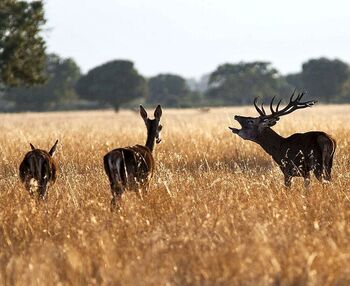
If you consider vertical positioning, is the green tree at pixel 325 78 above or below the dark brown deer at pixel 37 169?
above

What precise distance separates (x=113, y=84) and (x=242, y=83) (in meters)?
22.6

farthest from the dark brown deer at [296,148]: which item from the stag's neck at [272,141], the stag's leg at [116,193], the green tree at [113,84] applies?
the green tree at [113,84]

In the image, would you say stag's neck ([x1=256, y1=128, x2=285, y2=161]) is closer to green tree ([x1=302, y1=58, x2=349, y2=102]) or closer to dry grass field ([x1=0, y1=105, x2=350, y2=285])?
dry grass field ([x1=0, y1=105, x2=350, y2=285])

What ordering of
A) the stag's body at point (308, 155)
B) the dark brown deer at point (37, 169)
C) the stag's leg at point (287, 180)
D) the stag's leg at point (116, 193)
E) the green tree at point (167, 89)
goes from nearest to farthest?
the stag's leg at point (116, 193)
the dark brown deer at point (37, 169)
the stag's leg at point (287, 180)
the stag's body at point (308, 155)
the green tree at point (167, 89)

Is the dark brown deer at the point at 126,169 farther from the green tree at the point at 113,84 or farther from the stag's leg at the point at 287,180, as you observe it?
the green tree at the point at 113,84

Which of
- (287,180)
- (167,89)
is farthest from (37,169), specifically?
(167,89)

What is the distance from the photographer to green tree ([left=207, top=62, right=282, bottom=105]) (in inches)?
3697

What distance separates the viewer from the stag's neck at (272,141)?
946cm

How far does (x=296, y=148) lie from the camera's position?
912 centimetres

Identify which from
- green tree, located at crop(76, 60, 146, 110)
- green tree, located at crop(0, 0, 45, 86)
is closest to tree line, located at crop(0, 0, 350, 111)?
green tree, located at crop(76, 60, 146, 110)

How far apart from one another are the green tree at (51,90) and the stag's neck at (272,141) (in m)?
75.6

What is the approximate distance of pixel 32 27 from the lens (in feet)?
97.3

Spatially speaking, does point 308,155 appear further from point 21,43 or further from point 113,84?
point 113,84

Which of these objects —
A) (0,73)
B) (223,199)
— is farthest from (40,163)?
(0,73)
